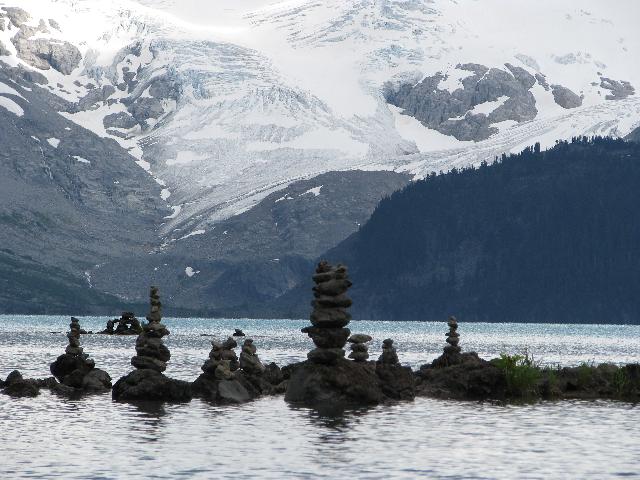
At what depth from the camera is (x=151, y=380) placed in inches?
3319

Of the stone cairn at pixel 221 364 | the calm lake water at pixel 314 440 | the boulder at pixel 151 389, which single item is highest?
the stone cairn at pixel 221 364

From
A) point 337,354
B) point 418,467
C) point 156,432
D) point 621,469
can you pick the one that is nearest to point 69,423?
point 156,432

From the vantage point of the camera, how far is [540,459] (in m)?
55.9

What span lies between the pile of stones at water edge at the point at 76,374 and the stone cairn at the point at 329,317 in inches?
756

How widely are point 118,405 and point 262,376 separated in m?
19.9

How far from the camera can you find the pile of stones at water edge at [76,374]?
303 feet

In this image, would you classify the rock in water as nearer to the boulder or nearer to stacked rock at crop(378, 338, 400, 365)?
stacked rock at crop(378, 338, 400, 365)

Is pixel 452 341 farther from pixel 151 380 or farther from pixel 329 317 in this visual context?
pixel 151 380

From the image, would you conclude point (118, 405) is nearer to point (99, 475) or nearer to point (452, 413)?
point (452, 413)

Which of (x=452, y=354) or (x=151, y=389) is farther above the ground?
(x=452, y=354)

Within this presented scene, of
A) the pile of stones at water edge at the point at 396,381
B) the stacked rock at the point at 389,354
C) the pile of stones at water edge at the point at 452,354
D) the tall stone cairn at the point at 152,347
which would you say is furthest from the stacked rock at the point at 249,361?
the pile of stones at water edge at the point at 452,354

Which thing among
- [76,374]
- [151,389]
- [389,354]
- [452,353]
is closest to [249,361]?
[389,354]

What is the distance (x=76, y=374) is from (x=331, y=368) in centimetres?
2330

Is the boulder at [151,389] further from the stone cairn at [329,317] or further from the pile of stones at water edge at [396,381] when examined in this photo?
the pile of stones at water edge at [396,381]
